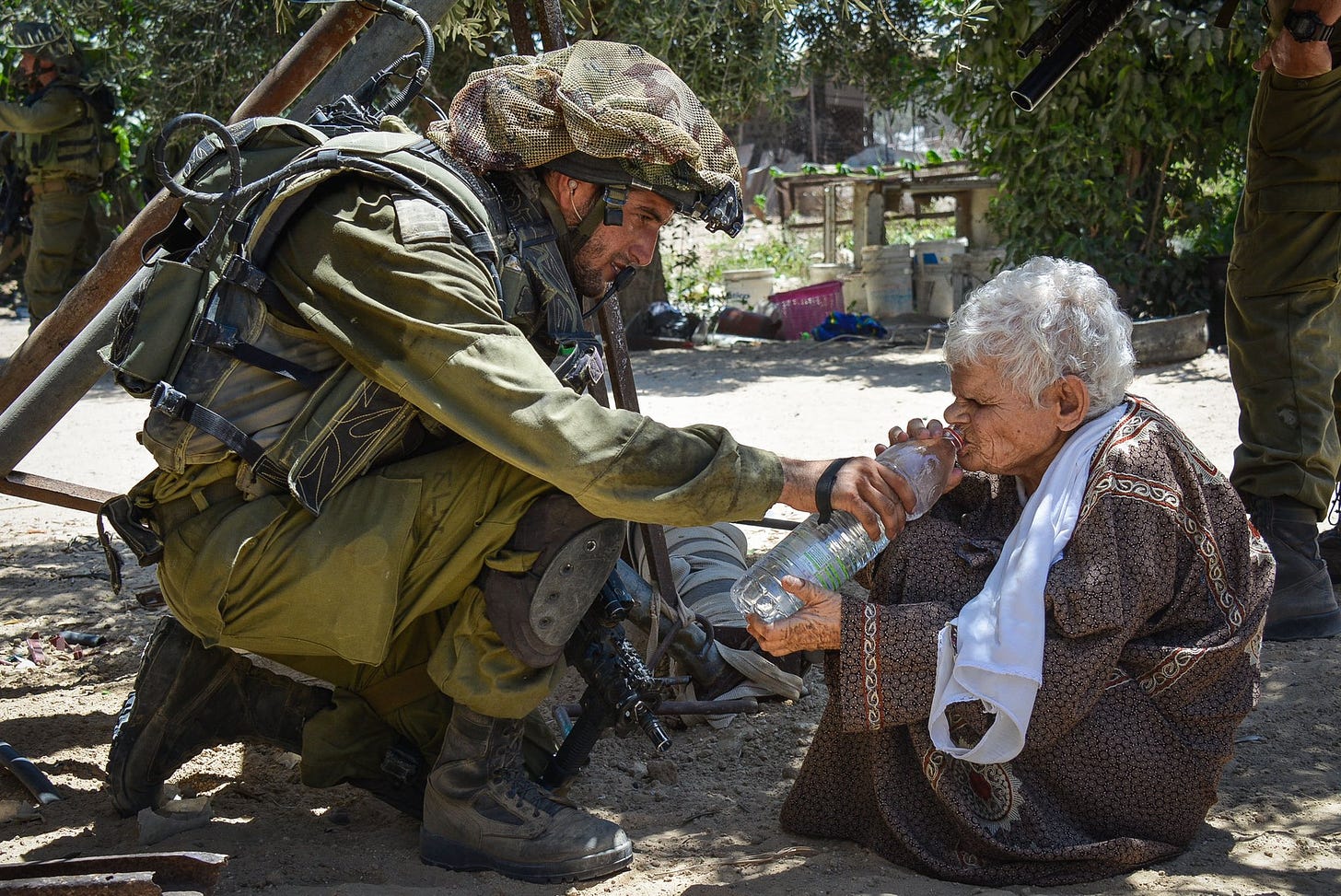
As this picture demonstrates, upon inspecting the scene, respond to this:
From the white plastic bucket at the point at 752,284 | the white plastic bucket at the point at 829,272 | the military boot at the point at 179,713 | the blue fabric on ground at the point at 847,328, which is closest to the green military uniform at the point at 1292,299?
the military boot at the point at 179,713

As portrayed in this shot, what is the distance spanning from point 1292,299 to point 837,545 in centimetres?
212

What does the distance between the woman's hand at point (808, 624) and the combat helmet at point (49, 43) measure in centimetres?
932

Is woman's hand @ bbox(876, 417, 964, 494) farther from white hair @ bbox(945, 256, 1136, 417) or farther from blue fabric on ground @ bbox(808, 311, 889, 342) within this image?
blue fabric on ground @ bbox(808, 311, 889, 342)

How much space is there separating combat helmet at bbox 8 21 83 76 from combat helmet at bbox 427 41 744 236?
8.44 metres

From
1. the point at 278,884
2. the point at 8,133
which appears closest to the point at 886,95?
the point at 8,133

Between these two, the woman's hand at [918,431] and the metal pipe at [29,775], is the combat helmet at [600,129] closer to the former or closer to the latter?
the woman's hand at [918,431]

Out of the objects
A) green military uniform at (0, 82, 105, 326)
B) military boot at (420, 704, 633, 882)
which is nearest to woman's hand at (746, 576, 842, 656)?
military boot at (420, 704, 633, 882)

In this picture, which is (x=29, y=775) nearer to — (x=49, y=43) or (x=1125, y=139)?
(x=49, y=43)

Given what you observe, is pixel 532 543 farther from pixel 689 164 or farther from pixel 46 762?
pixel 46 762

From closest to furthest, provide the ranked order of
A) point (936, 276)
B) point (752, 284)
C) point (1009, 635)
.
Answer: point (1009, 635) < point (936, 276) < point (752, 284)

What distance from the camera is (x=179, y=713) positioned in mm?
2818

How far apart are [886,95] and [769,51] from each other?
12.7ft

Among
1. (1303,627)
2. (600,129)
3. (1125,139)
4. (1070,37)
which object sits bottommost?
(1303,627)

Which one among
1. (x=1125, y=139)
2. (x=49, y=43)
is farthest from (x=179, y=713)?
(x=1125, y=139)
